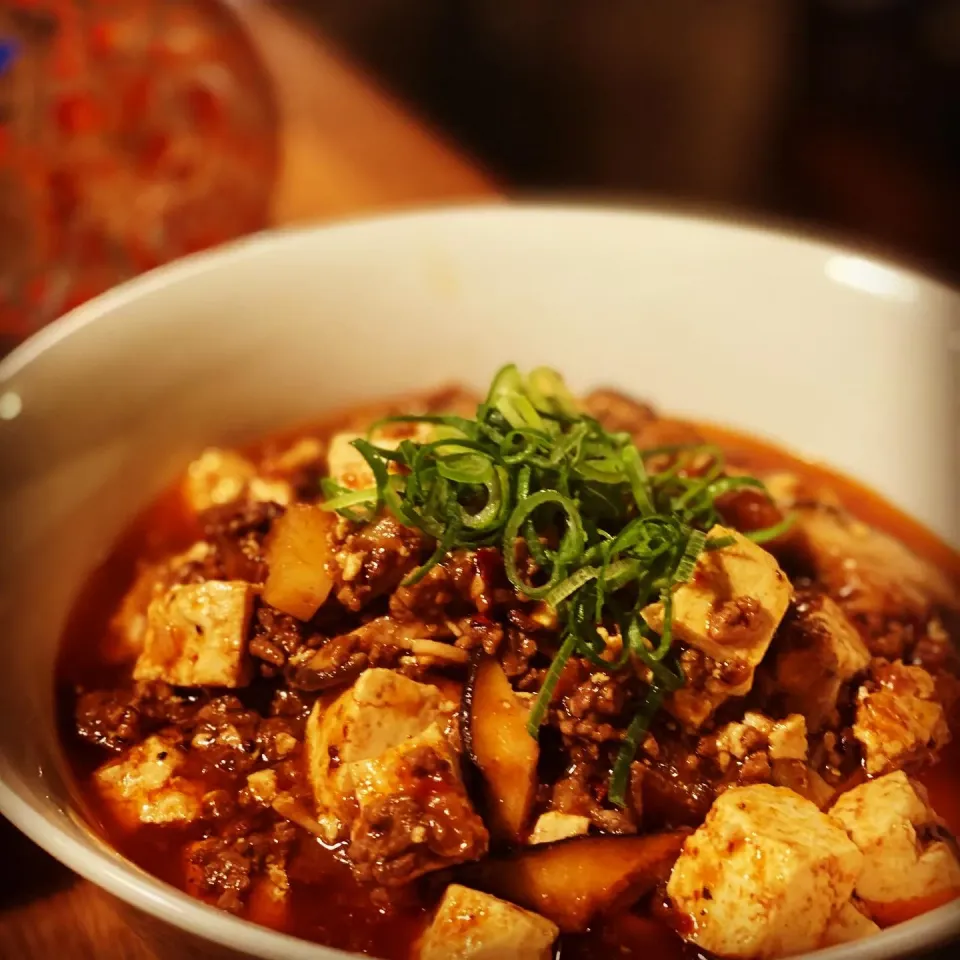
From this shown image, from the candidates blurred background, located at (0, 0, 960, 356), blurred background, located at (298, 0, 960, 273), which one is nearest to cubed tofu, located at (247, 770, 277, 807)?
blurred background, located at (0, 0, 960, 356)

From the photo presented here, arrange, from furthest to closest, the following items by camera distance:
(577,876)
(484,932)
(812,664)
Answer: (812,664) < (577,876) < (484,932)

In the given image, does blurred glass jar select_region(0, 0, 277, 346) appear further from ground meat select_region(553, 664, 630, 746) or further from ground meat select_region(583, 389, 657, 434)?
ground meat select_region(553, 664, 630, 746)

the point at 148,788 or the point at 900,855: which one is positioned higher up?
the point at 900,855

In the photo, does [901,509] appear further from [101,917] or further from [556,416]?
[101,917]

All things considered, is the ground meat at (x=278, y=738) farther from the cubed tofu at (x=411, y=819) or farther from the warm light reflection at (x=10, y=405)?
the warm light reflection at (x=10, y=405)

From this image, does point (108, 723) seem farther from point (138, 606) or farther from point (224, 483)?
point (224, 483)

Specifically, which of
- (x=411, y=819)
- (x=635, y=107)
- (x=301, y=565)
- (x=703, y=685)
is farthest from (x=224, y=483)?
(x=635, y=107)
